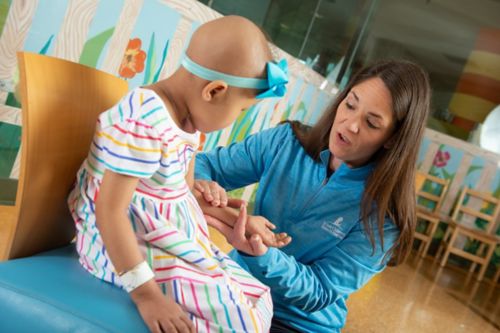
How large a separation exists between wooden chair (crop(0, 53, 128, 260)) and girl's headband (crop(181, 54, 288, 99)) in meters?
0.22

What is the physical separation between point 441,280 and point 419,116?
4836 mm

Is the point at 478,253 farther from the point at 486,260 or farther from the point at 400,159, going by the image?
the point at 400,159

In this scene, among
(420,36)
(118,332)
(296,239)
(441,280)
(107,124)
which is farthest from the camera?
(420,36)

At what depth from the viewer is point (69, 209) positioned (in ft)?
3.42

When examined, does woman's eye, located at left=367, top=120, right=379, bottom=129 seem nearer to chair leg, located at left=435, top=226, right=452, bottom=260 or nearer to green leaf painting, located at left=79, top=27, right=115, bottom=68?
green leaf painting, located at left=79, top=27, right=115, bottom=68

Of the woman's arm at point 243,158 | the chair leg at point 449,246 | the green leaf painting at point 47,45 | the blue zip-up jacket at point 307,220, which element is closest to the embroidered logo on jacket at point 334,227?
the blue zip-up jacket at point 307,220

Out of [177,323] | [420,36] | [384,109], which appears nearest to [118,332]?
[177,323]

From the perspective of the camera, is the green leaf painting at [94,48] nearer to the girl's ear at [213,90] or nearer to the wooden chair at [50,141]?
the wooden chair at [50,141]

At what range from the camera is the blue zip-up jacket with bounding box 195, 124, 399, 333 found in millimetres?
1428

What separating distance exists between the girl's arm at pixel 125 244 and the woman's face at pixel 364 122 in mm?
773

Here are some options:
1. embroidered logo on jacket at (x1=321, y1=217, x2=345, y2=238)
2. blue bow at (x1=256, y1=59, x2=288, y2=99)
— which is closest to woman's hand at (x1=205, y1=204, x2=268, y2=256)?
blue bow at (x1=256, y1=59, x2=288, y2=99)

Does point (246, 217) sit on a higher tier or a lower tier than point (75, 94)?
lower

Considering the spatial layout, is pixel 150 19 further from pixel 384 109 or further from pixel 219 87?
pixel 219 87

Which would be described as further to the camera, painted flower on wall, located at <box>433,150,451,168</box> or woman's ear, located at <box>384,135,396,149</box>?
painted flower on wall, located at <box>433,150,451,168</box>
